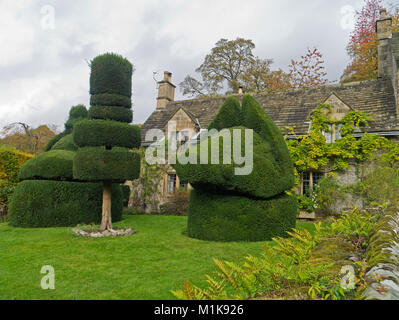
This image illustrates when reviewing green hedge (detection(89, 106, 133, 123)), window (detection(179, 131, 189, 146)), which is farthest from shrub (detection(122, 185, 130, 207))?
green hedge (detection(89, 106, 133, 123))

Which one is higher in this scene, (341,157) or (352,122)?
(352,122)

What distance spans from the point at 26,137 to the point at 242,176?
3698 centimetres

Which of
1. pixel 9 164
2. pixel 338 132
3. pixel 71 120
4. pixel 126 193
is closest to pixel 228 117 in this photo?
pixel 338 132

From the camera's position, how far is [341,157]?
46.9 ft

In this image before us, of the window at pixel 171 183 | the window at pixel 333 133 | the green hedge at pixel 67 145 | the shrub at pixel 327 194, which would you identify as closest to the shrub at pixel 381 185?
the shrub at pixel 327 194

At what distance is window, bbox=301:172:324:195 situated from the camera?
14938 millimetres

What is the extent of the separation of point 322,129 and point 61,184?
501 inches

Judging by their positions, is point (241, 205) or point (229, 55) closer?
point (241, 205)

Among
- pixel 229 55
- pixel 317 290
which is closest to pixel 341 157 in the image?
pixel 317 290

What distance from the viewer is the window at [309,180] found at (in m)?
14.9

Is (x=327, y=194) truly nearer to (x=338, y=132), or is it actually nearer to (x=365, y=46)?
(x=338, y=132)

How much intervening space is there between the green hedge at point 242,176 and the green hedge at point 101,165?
2.07 metres

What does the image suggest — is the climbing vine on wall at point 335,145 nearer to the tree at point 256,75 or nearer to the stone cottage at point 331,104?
the stone cottage at point 331,104
